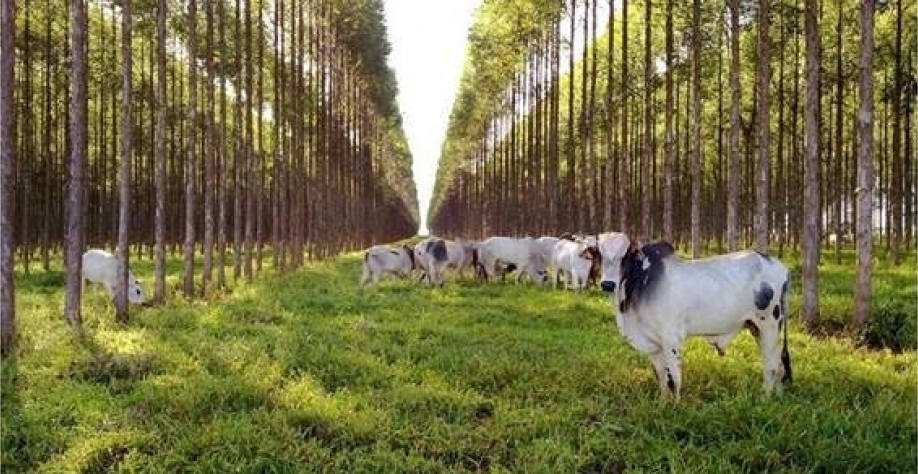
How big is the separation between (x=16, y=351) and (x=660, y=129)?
36211 millimetres

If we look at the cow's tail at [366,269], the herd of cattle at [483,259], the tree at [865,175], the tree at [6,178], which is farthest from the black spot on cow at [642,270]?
the cow's tail at [366,269]

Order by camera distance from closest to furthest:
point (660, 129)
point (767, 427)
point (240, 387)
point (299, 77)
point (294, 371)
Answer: point (767, 427), point (240, 387), point (294, 371), point (299, 77), point (660, 129)

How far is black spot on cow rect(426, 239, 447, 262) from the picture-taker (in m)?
24.0

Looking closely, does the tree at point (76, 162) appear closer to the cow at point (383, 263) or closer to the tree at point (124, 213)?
the tree at point (124, 213)

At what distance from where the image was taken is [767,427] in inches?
307

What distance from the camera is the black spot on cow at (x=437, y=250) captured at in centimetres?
2397

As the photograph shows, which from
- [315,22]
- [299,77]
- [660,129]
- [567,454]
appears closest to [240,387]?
[567,454]

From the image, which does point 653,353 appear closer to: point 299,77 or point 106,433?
point 106,433

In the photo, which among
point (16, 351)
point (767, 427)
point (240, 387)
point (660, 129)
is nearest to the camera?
point (767, 427)

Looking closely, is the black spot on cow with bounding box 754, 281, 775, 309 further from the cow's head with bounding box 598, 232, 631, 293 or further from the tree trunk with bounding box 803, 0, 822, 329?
the tree trunk with bounding box 803, 0, 822, 329

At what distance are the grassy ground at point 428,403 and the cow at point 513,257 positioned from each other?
10765mm

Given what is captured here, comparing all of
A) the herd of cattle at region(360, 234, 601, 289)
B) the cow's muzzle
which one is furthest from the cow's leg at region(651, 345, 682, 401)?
the herd of cattle at region(360, 234, 601, 289)

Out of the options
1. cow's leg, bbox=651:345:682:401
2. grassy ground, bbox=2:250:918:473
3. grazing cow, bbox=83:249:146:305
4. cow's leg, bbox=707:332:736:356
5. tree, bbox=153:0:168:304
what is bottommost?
grassy ground, bbox=2:250:918:473

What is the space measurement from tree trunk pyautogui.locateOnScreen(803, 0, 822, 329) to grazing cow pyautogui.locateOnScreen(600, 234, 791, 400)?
4265 millimetres
